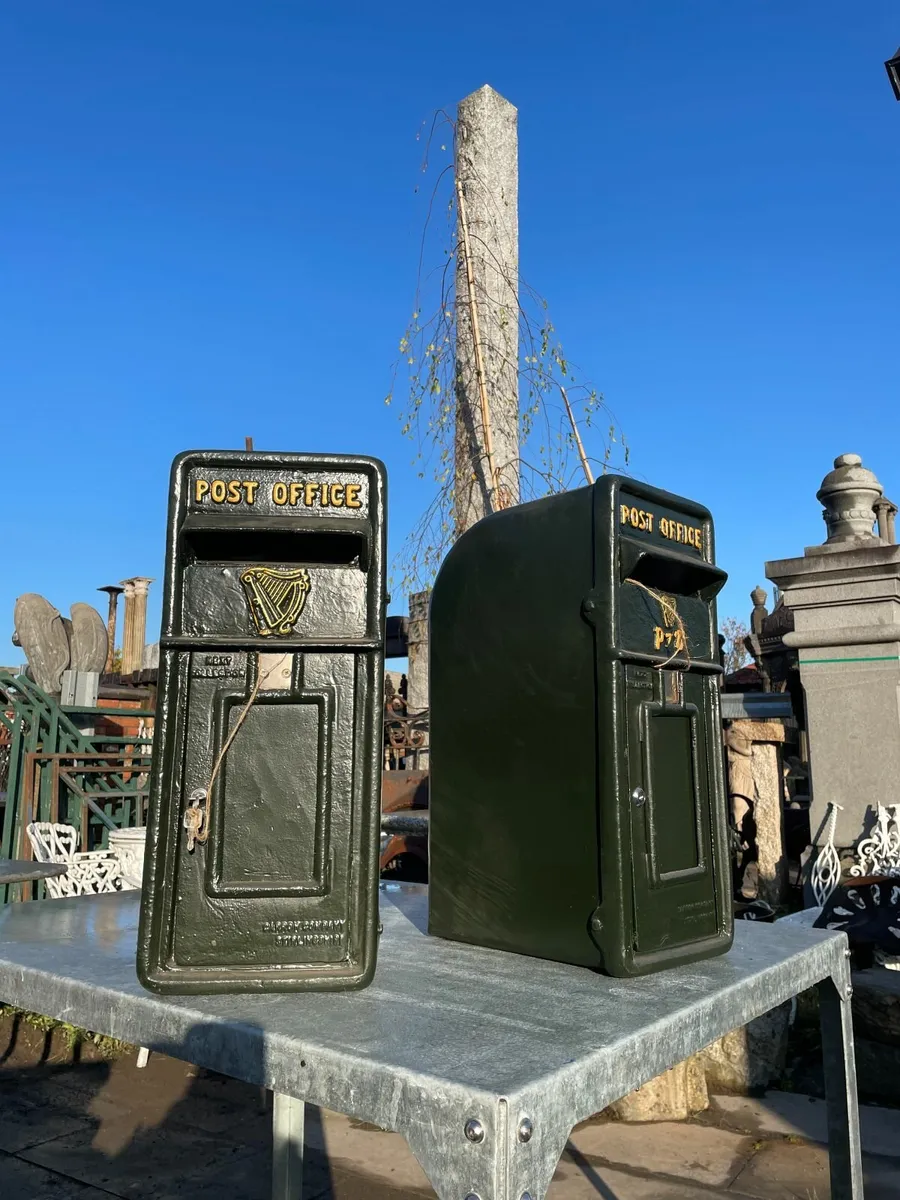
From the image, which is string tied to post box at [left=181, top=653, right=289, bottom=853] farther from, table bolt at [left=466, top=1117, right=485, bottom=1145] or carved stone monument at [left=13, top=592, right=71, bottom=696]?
carved stone monument at [left=13, top=592, right=71, bottom=696]

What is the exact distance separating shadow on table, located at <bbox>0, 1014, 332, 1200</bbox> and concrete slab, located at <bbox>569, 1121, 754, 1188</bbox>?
107 centimetres

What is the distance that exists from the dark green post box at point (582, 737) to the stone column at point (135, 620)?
21428mm

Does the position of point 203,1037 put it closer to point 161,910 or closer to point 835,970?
point 161,910

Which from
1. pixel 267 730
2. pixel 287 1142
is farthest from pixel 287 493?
Answer: pixel 287 1142

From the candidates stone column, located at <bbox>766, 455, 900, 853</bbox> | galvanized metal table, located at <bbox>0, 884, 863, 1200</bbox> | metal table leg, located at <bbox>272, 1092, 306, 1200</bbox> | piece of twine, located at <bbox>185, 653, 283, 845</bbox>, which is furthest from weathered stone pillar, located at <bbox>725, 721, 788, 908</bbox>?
piece of twine, located at <bbox>185, 653, 283, 845</bbox>

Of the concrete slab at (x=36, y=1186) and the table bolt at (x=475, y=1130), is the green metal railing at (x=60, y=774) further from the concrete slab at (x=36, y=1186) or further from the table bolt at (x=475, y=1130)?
the table bolt at (x=475, y=1130)

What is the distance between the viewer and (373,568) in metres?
1.78

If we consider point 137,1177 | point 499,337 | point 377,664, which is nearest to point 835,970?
point 377,664

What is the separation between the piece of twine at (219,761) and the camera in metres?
1.65

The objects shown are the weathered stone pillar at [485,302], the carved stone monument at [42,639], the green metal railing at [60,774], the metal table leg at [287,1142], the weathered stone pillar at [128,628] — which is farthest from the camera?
the weathered stone pillar at [128,628]

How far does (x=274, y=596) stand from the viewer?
1768mm

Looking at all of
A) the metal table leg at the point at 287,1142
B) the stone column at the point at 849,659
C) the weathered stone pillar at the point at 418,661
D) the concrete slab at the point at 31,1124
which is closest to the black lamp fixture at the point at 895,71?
the stone column at the point at 849,659

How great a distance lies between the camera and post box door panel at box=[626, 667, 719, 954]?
1814 mm

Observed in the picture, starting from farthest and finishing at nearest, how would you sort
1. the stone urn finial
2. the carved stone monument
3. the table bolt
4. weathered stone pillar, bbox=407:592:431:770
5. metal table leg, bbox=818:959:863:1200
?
the carved stone monument, weathered stone pillar, bbox=407:592:431:770, the stone urn finial, metal table leg, bbox=818:959:863:1200, the table bolt
